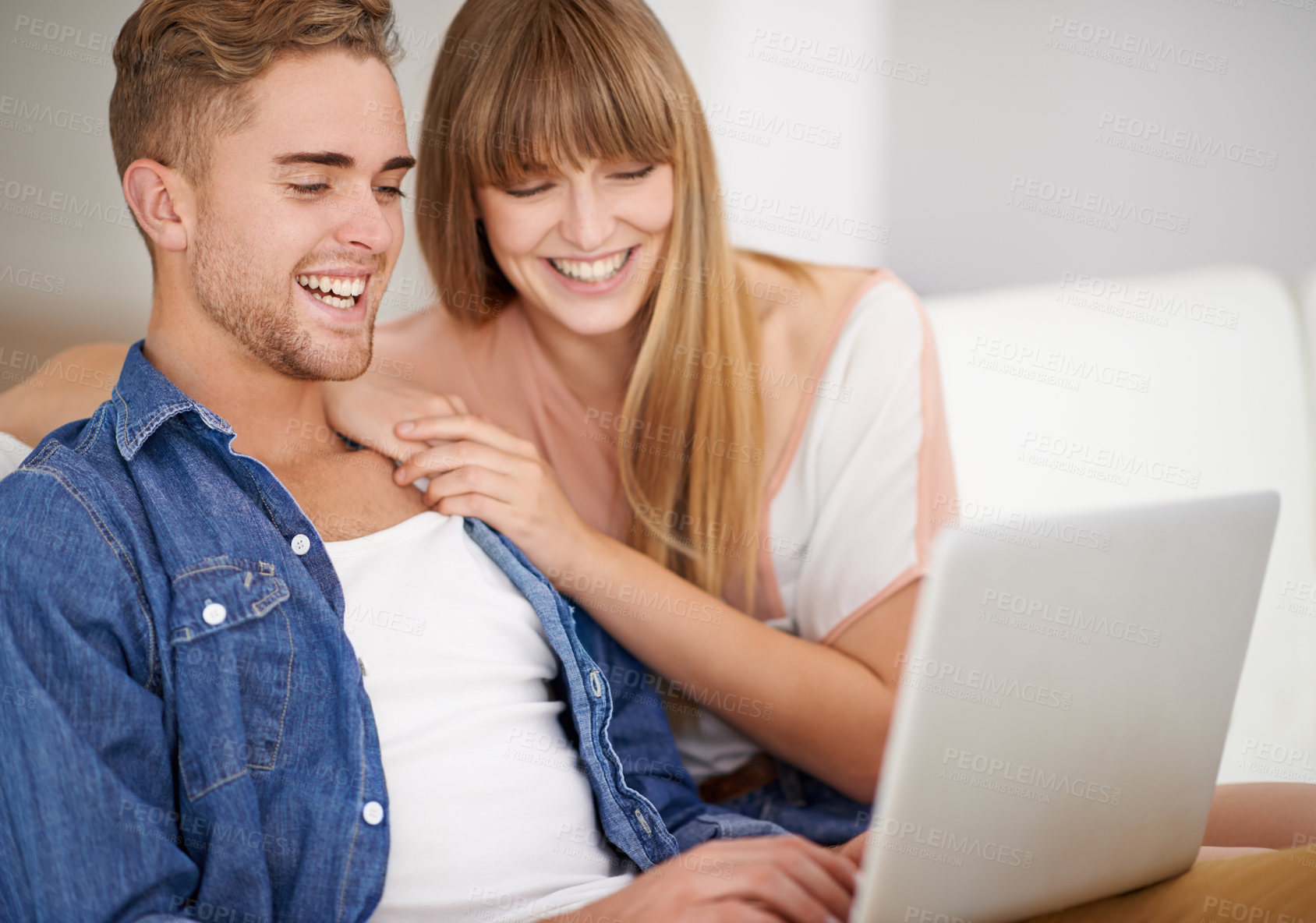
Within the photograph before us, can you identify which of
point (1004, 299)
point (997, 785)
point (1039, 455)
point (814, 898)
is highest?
point (1004, 299)

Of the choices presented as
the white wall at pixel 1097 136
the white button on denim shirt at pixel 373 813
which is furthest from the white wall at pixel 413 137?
the white button on denim shirt at pixel 373 813

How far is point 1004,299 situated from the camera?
7.49ft

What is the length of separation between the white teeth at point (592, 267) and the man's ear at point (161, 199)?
1.76 ft

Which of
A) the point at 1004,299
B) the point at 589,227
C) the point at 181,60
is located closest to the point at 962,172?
the point at 1004,299

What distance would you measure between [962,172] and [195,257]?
183cm

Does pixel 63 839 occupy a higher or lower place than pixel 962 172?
lower

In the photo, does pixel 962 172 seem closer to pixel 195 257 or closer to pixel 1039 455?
pixel 1039 455

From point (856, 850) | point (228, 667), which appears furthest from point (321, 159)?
point (856, 850)

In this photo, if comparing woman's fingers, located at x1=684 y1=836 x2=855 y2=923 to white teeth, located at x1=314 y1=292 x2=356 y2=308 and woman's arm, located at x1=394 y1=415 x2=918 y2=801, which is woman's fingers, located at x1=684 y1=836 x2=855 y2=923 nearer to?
woman's arm, located at x1=394 y1=415 x2=918 y2=801

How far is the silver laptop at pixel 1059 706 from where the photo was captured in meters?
0.76

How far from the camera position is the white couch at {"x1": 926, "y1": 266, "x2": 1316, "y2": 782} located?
2.07 meters

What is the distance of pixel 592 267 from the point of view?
4.95 feet

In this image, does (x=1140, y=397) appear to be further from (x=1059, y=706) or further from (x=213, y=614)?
(x=213, y=614)

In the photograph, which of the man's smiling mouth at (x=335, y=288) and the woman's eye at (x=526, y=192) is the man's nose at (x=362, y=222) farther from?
the woman's eye at (x=526, y=192)
